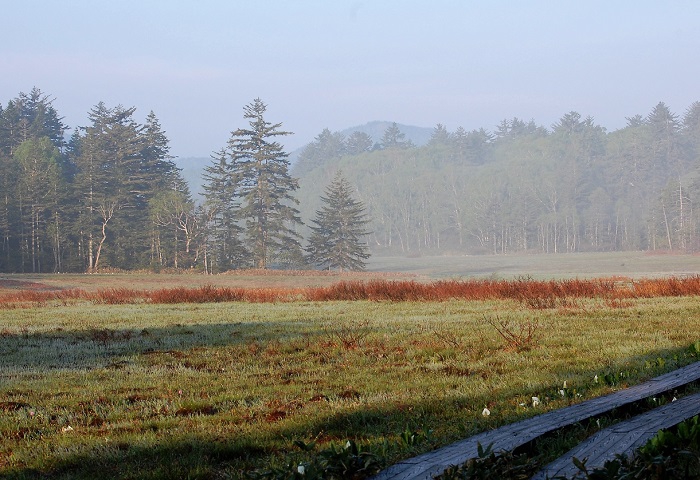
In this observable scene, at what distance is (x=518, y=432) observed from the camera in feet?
17.1

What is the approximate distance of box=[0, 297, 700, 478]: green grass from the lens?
629 centimetres

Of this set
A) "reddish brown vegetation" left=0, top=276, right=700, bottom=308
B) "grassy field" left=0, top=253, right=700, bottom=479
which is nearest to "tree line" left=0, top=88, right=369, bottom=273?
"reddish brown vegetation" left=0, top=276, right=700, bottom=308

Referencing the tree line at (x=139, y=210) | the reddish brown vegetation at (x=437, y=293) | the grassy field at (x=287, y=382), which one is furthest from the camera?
the tree line at (x=139, y=210)

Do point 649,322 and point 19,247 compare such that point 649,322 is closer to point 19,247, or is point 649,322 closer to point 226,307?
point 226,307

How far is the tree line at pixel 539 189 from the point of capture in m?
122

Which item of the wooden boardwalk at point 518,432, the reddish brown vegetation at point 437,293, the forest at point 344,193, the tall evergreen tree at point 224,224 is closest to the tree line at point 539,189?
the forest at point 344,193

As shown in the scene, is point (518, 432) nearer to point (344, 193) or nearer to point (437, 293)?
point (437, 293)

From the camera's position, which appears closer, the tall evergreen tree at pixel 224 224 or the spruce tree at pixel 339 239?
Answer: the tall evergreen tree at pixel 224 224

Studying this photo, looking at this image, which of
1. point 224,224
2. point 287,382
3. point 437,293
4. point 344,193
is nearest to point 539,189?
point 344,193

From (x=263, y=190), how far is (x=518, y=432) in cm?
7815

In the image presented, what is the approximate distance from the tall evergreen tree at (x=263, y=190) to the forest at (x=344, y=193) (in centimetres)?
22

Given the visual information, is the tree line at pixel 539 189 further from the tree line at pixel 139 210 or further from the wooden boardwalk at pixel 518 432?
the wooden boardwalk at pixel 518 432

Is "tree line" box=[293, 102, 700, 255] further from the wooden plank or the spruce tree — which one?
the wooden plank

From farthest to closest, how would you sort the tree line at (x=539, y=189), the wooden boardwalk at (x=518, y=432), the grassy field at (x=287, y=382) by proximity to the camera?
the tree line at (x=539, y=189) < the grassy field at (x=287, y=382) < the wooden boardwalk at (x=518, y=432)
